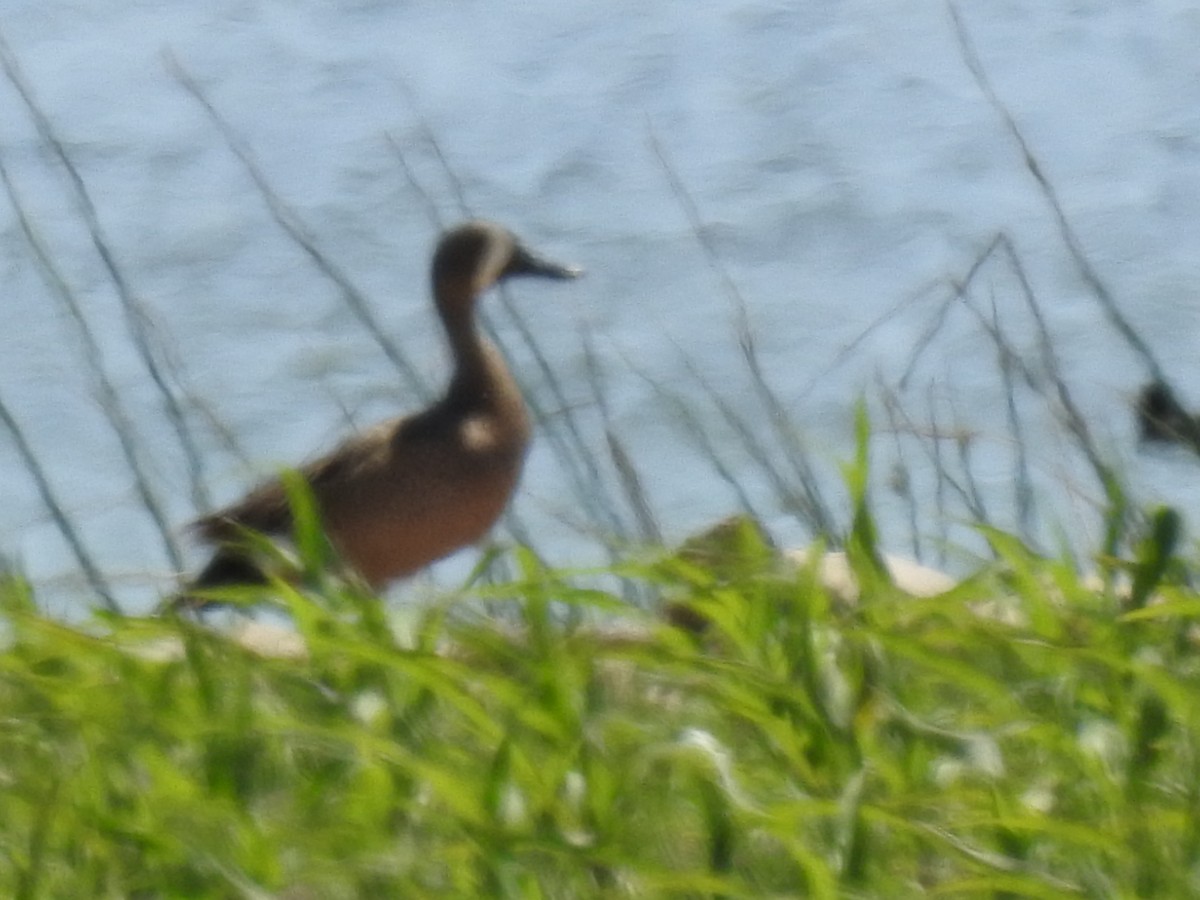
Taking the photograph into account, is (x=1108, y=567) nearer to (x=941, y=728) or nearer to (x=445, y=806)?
(x=941, y=728)

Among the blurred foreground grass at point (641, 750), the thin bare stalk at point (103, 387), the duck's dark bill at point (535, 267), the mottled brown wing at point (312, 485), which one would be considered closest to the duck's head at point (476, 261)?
the duck's dark bill at point (535, 267)

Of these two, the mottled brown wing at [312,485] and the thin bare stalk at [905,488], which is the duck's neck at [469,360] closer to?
the mottled brown wing at [312,485]

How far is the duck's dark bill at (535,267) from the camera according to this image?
5.78 m

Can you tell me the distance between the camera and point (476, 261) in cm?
582

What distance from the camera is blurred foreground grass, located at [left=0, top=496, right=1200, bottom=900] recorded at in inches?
77.4

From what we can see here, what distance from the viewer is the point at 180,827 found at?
6.81ft

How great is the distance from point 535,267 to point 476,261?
140mm

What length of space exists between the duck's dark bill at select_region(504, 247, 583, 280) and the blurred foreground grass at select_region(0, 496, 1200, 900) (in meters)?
3.12

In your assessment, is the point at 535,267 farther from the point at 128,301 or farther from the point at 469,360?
the point at 128,301

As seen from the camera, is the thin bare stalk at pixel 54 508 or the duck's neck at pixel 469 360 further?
the duck's neck at pixel 469 360

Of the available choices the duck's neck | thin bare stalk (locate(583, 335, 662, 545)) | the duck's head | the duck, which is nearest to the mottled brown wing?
the duck

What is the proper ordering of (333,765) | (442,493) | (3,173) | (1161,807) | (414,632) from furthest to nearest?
1. (442,493)
2. (3,173)
3. (414,632)
4. (333,765)
5. (1161,807)

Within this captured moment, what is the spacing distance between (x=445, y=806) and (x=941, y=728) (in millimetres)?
450

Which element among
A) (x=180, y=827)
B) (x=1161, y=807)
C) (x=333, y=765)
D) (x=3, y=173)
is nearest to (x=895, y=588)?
(x=1161, y=807)
